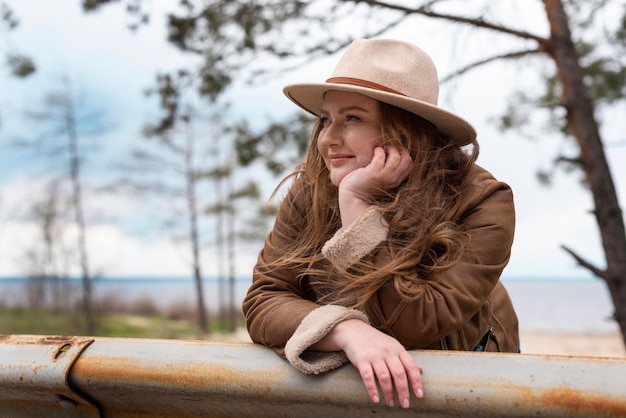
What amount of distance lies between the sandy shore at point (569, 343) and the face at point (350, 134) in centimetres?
2202

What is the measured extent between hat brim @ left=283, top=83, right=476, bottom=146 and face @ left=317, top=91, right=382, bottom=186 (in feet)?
0.18

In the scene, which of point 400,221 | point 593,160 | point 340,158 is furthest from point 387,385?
point 593,160

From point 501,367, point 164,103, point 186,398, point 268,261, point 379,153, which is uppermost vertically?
point 164,103

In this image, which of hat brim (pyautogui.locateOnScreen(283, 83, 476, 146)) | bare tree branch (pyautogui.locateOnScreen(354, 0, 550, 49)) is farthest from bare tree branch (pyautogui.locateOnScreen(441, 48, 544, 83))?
hat brim (pyautogui.locateOnScreen(283, 83, 476, 146))

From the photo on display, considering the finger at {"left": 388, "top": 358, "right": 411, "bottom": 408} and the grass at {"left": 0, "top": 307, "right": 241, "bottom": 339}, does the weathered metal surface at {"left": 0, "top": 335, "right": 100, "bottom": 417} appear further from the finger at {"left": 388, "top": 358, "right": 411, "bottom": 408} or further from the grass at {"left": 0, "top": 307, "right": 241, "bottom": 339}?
the grass at {"left": 0, "top": 307, "right": 241, "bottom": 339}

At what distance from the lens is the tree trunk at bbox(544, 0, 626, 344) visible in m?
5.68

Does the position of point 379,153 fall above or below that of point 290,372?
above

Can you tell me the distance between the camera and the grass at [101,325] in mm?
23719

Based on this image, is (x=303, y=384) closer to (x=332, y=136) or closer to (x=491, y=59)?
(x=332, y=136)

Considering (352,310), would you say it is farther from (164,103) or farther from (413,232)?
(164,103)

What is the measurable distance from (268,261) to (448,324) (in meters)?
0.66

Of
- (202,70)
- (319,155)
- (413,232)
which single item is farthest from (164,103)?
(413,232)

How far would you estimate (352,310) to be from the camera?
172 centimetres

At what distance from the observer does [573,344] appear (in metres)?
26.7
